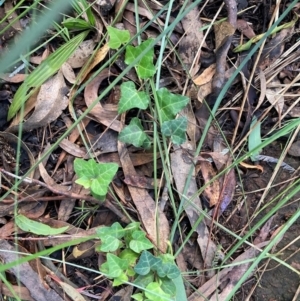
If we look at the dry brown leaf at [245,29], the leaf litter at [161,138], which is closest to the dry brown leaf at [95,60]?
the leaf litter at [161,138]

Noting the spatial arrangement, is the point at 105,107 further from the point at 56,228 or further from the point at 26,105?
the point at 56,228

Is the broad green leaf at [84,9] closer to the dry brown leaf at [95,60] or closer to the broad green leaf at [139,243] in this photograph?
the dry brown leaf at [95,60]

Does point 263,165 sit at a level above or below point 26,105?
below

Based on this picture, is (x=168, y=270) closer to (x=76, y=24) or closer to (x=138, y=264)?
(x=138, y=264)

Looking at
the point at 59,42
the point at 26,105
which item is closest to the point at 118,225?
the point at 26,105

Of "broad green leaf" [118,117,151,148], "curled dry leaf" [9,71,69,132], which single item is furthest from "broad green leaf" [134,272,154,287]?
"curled dry leaf" [9,71,69,132]
